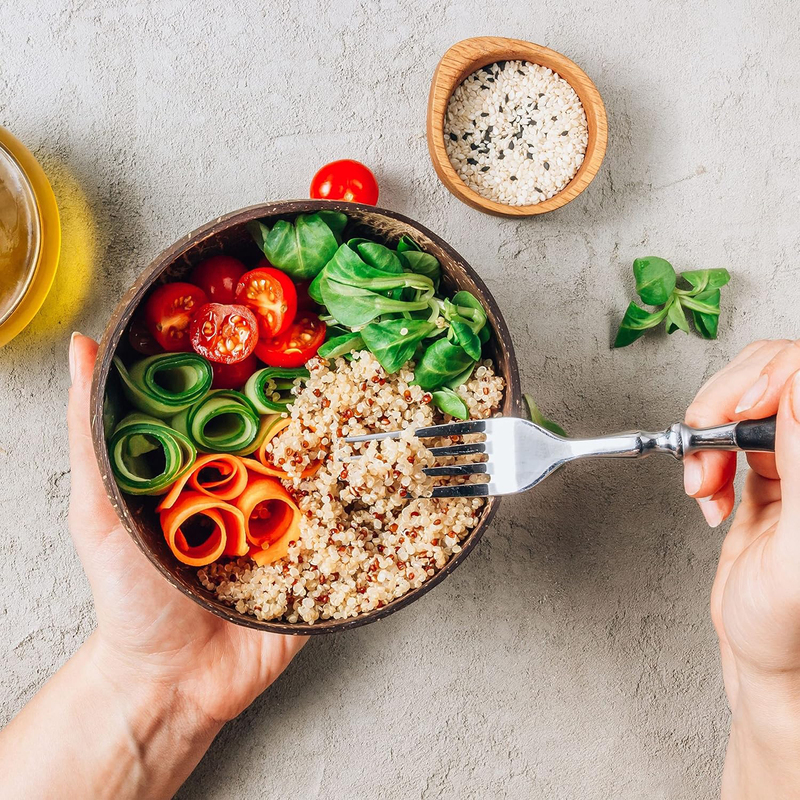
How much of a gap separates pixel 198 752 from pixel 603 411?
3.55ft

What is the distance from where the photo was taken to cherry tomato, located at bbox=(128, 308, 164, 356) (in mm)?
1188

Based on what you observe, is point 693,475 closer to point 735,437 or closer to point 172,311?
point 735,437

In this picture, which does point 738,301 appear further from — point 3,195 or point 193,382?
point 3,195

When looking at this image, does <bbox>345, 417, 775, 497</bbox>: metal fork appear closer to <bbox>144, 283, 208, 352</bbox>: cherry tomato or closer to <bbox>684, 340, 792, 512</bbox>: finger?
<bbox>684, 340, 792, 512</bbox>: finger

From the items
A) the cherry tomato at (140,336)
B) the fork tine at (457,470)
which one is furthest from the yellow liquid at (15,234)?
the fork tine at (457,470)

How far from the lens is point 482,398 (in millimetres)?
1193

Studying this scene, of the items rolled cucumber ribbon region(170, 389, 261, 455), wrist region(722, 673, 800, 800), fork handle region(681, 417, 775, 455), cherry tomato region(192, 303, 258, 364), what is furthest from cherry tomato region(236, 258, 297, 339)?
wrist region(722, 673, 800, 800)

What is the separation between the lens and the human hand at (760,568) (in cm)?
105

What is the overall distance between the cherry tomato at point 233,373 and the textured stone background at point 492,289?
413mm

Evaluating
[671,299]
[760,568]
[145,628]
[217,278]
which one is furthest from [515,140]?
[145,628]

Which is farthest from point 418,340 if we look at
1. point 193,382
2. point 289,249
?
point 193,382

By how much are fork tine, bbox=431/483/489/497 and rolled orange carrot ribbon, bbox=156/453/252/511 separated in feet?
1.01

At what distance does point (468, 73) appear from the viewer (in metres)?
1.56

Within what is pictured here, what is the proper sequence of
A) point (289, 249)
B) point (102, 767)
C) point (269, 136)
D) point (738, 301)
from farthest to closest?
1. point (738, 301)
2. point (269, 136)
3. point (102, 767)
4. point (289, 249)
